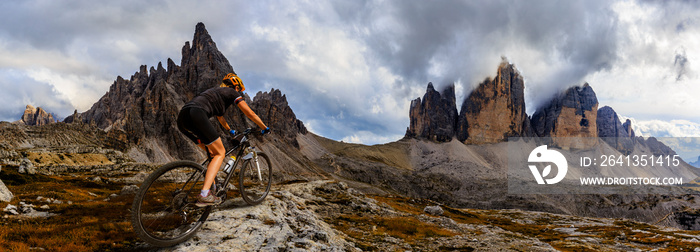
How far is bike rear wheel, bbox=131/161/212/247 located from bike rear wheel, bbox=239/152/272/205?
240 centimetres

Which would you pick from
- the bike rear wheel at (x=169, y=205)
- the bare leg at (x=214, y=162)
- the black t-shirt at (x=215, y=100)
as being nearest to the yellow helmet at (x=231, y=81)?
the black t-shirt at (x=215, y=100)

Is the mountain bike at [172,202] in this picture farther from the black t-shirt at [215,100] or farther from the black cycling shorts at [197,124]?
the black t-shirt at [215,100]

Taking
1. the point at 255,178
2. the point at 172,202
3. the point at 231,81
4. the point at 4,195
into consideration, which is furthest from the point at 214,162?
the point at 4,195

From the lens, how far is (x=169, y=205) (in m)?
7.86

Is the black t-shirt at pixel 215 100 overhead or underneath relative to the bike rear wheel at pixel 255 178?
overhead

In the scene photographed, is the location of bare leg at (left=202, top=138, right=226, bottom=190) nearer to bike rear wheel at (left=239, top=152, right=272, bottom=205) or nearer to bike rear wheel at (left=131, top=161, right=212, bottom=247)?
bike rear wheel at (left=131, top=161, right=212, bottom=247)

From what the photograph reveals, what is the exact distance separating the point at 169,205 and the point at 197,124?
7.37 feet

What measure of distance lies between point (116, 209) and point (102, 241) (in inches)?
192

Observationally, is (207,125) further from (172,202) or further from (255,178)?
(255,178)

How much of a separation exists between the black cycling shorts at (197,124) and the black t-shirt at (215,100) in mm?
217

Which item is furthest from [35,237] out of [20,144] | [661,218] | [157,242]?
[661,218]

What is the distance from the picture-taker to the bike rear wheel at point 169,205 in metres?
7.11

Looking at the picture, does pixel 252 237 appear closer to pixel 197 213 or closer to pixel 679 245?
pixel 197 213

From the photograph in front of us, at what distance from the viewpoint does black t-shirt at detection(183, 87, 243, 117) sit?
8672mm
